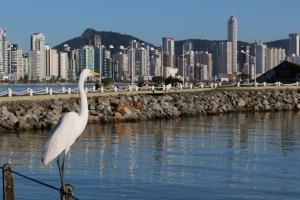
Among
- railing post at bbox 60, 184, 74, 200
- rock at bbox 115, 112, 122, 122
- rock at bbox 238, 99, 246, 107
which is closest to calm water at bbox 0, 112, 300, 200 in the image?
rock at bbox 115, 112, 122, 122

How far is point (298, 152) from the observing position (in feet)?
103

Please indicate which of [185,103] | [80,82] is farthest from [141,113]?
[80,82]

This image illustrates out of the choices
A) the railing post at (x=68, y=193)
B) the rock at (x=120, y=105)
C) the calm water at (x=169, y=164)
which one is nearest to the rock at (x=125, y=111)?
the rock at (x=120, y=105)

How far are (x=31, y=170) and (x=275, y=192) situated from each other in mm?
9239

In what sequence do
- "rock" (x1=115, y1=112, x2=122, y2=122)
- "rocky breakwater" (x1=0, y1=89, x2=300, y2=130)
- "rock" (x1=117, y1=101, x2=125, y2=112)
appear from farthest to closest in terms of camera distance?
1. "rock" (x1=117, y1=101, x2=125, y2=112)
2. "rock" (x1=115, y1=112, x2=122, y2=122)
3. "rocky breakwater" (x1=0, y1=89, x2=300, y2=130)

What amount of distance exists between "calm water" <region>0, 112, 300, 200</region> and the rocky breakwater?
3.91 metres

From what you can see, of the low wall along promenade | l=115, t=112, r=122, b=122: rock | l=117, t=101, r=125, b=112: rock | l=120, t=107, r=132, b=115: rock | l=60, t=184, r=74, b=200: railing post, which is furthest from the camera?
l=117, t=101, r=125, b=112: rock

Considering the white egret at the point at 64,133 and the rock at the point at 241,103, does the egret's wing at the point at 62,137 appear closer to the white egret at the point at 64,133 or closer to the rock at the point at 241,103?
the white egret at the point at 64,133

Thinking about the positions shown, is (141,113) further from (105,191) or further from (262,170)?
(105,191)

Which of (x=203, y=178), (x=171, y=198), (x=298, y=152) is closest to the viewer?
(x=171, y=198)

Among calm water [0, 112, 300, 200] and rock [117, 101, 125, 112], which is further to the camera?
rock [117, 101, 125, 112]

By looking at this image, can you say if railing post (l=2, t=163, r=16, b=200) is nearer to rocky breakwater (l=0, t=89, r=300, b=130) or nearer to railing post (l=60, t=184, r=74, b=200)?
railing post (l=60, t=184, r=74, b=200)

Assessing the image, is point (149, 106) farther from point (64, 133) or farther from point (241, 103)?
point (64, 133)

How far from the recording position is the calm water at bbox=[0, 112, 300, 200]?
2116 centimetres
